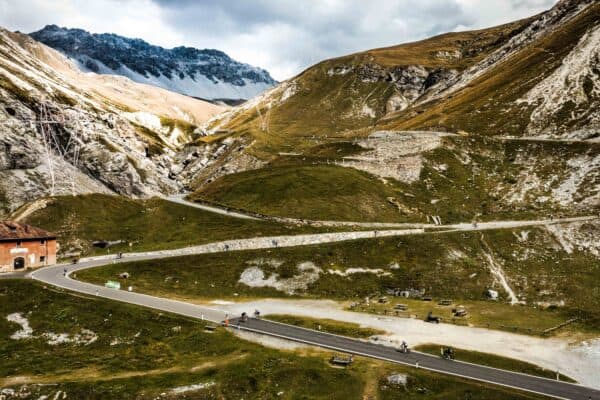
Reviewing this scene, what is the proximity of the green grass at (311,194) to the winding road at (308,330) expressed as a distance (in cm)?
1318

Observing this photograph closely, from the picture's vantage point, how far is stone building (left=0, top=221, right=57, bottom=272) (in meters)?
80.3

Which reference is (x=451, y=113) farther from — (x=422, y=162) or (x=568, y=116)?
(x=422, y=162)

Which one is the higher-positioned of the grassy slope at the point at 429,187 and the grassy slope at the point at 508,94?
the grassy slope at the point at 508,94

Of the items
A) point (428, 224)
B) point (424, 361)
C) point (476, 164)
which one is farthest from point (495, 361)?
point (476, 164)

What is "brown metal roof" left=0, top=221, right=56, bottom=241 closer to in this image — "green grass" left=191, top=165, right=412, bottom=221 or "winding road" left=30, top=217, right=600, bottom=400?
"winding road" left=30, top=217, right=600, bottom=400

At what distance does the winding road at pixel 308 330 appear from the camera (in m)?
46.6

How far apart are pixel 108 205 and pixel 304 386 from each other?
8960cm

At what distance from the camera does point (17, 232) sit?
83250 mm

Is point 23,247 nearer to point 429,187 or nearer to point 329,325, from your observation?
point 329,325

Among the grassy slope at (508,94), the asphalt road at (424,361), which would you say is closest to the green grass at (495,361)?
the asphalt road at (424,361)

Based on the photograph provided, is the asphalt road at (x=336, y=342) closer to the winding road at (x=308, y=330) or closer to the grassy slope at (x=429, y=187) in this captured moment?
the winding road at (x=308, y=330)

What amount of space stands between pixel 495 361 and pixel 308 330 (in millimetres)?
22110

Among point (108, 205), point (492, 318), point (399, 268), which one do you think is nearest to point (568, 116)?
point (399, 268)

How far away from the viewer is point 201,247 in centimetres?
9231
